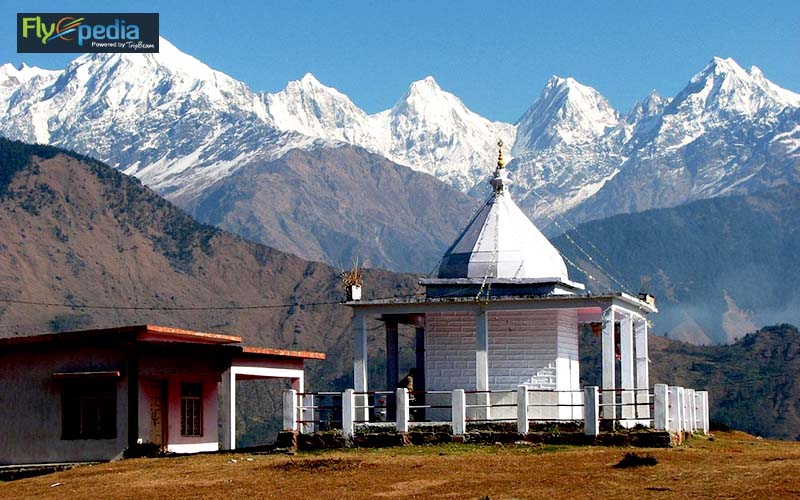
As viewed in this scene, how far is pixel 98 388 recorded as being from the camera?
155 ft

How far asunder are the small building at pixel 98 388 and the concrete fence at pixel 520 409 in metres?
4.20

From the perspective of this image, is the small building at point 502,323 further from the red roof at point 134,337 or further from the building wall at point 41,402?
the building wall at point 41,402

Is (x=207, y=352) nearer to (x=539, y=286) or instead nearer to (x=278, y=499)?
(x=539, y=286)

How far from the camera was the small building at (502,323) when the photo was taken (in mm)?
44188

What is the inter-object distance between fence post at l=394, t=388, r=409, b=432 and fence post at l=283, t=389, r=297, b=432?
3.04 metres

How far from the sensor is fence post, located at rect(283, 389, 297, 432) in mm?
42469

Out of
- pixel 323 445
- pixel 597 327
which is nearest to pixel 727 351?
pixel 597 327

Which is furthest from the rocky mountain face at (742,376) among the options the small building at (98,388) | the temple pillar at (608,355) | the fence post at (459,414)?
the fence post at (459,414)

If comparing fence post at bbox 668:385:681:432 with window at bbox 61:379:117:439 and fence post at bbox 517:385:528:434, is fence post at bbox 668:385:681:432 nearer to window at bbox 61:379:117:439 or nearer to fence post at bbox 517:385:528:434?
fence post at bbox 517:385:528:434

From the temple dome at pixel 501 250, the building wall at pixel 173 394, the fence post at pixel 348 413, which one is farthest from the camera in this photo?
the building wall at pixel 173 394

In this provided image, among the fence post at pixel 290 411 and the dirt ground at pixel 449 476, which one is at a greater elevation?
the fence post at pixel 290 411

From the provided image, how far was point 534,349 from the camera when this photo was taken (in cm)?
4588

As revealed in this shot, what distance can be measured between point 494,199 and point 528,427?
1044 cm

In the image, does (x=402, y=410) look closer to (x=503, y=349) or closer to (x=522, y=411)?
(x=522, y=411)
